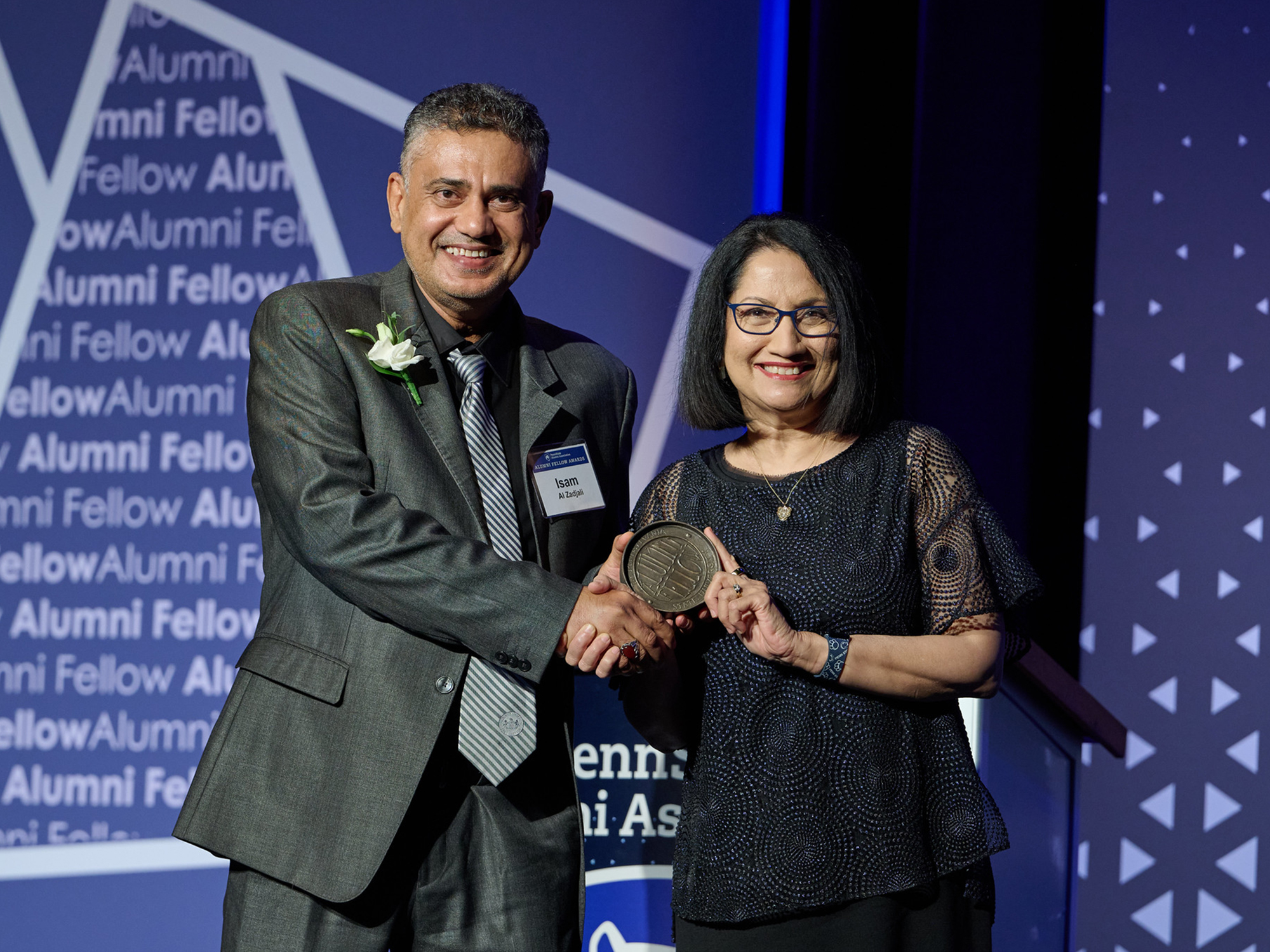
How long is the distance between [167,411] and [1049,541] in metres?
3.08

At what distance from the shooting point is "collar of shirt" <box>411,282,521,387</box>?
6.98 feet

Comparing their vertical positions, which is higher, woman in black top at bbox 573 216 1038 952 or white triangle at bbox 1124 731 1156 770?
woman in black top at bbox 573 216 1038 952

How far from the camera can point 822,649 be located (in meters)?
1.83

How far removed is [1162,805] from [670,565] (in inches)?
127

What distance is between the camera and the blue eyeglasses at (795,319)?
202cm

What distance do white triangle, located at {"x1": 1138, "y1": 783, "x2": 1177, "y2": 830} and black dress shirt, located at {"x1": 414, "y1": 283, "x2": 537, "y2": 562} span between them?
10.6ft

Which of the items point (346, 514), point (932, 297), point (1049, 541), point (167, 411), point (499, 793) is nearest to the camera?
point (346, 514)

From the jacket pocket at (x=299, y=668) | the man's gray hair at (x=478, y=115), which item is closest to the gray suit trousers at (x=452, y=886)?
the jacket pocket at (x=299, y=668)

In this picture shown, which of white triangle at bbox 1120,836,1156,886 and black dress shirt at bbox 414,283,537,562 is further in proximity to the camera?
white triangle at bbox 1120,836,1156,886

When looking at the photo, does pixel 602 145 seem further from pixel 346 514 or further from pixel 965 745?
pixel 965 745

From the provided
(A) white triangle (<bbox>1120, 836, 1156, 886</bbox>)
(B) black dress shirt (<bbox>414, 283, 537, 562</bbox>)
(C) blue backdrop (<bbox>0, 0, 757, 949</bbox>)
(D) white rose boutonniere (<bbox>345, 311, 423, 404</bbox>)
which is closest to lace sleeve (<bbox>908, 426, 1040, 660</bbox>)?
(B) black dress shirt (<bbox>414, 283, 537, 562</bbox>)

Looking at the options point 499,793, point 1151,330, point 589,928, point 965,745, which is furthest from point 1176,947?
point 499,793

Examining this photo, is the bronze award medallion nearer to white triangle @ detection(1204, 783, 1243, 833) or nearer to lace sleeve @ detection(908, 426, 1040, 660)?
lace sleeve @ detection(908, 426, 1040, 660)

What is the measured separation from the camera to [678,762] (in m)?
2.90
